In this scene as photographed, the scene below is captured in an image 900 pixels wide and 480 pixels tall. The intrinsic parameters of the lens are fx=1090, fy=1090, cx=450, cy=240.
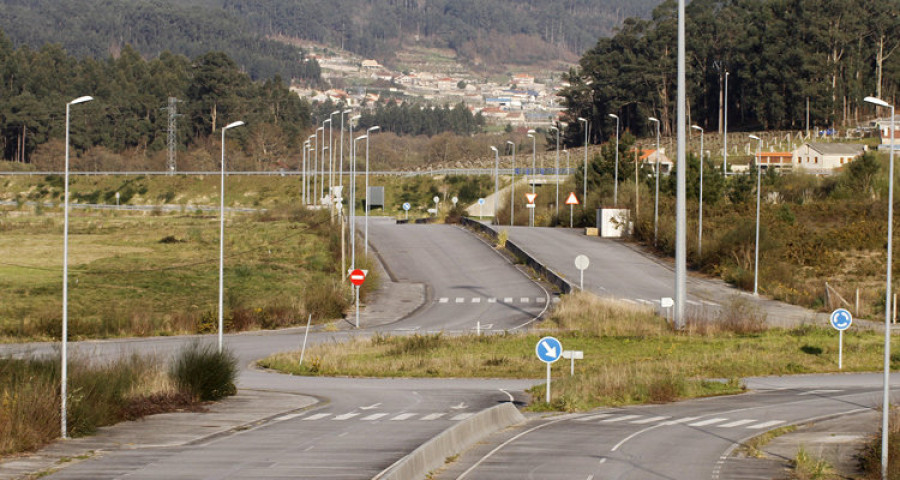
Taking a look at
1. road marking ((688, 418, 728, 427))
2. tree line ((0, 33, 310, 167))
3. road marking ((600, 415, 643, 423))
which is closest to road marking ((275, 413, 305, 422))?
road marking ((600, 415, 643, 423))

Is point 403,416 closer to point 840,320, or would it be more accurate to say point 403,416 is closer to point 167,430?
point 167,430

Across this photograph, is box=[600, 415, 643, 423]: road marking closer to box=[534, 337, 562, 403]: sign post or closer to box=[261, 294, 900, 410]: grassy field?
box=[261, 294, 900, 410]: grassy field

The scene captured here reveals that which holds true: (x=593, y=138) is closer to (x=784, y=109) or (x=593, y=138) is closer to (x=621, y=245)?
(x=784, y=109)

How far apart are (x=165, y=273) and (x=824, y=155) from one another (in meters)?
69.8

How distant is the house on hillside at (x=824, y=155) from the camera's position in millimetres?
107669

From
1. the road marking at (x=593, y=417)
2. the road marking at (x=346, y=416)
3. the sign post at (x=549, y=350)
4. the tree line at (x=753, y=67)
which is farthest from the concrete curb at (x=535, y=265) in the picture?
the tree line at (x=753, y=67)

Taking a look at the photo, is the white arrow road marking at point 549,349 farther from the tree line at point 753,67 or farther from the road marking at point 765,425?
the tree line at point 753,67

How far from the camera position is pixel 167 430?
78.2 ft

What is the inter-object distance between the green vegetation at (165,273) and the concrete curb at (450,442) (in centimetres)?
2660

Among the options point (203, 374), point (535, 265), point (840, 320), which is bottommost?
point (203, 374)

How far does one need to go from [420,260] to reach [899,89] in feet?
333

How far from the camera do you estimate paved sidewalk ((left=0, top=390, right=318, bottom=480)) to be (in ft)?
63.4

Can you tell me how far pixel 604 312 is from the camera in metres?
47.7

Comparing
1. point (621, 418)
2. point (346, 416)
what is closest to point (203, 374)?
point (346, 416)
